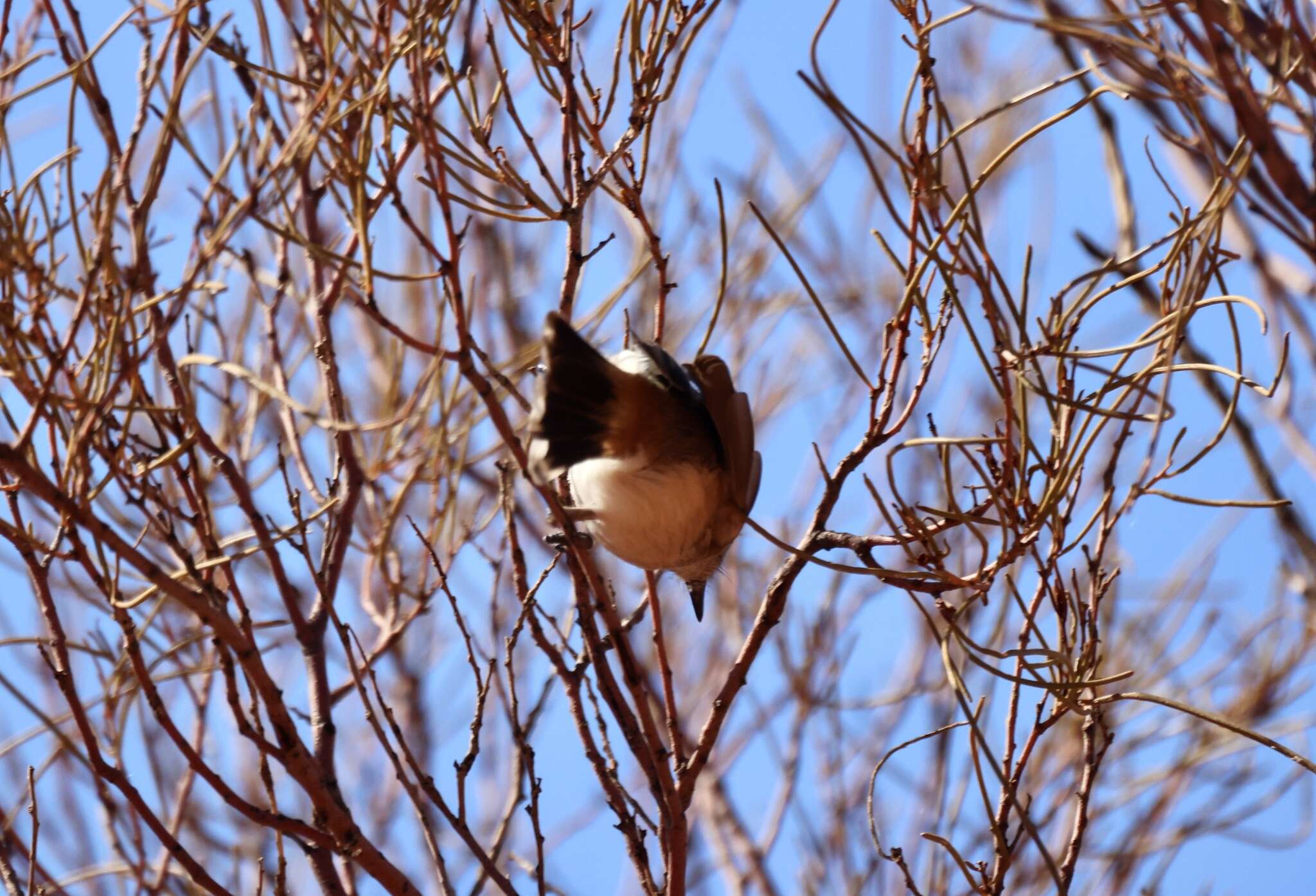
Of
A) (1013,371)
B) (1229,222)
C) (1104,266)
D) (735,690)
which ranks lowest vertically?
(735,690)

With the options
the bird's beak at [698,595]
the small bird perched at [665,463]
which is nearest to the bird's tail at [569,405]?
the small bird perched at [665,463]

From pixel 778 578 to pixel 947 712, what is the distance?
2393 mm

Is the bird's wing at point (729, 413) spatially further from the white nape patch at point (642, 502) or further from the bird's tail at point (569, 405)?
the bird's tail at point (569, 405)

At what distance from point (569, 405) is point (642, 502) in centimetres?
41

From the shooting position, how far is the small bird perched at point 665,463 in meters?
2.52

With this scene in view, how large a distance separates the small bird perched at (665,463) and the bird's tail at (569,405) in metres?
0.01

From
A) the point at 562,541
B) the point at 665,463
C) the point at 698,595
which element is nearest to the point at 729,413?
the point at 665,463

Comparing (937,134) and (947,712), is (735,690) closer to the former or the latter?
(937,134)

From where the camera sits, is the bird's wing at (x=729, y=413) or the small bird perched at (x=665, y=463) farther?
the bird's wing at (x=729, y=413)

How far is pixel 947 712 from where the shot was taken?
435cm

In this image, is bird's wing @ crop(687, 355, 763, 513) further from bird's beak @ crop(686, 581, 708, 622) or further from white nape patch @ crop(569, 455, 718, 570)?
bird's beak @ crop(686, 581, 708, 622)

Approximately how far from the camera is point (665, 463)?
2.69 m

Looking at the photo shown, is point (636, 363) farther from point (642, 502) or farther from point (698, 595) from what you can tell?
point (698, 595)

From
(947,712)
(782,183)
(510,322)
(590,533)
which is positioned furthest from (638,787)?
(590,533)
